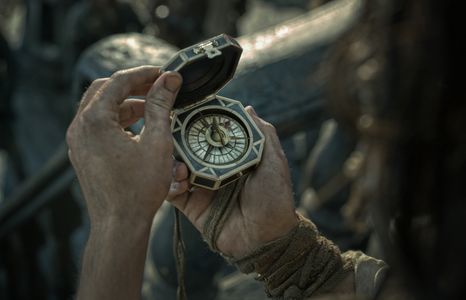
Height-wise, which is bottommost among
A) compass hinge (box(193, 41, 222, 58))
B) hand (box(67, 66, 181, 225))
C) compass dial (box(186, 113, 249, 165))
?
compass dial (box(186, 113, 249, 165))

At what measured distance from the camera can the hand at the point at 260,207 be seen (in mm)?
1900

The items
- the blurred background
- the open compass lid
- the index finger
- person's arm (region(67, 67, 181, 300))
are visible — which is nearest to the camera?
person's arm (region(67, 67, 181, 300))

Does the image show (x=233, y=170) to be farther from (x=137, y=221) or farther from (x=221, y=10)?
(x=221, y=10)

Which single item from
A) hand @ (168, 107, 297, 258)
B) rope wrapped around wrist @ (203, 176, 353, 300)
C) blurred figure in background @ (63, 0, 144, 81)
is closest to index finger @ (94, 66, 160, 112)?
hand @ (168, 107, 297, 258)

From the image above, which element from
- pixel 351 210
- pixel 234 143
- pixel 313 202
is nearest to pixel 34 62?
pixel 313 202

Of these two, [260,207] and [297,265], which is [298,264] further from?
[260,207]

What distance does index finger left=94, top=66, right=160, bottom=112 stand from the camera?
5.79 ft

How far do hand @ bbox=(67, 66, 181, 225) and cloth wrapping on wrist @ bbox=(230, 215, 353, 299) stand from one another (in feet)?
1.10

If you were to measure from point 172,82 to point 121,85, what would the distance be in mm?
125

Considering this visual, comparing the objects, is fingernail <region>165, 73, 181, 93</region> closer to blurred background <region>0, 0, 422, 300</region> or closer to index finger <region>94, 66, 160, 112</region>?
index finger <region>94, 66, 160, 112</region>

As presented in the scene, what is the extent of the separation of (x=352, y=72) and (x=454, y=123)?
166 millimetres

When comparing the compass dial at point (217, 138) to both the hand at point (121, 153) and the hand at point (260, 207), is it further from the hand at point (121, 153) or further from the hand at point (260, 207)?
the hand at point (121, 153)

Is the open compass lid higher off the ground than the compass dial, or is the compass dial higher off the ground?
the open compass lid

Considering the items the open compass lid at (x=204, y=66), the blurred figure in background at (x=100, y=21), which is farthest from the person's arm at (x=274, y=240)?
the blurred figure in background at (x=100, y=21)
